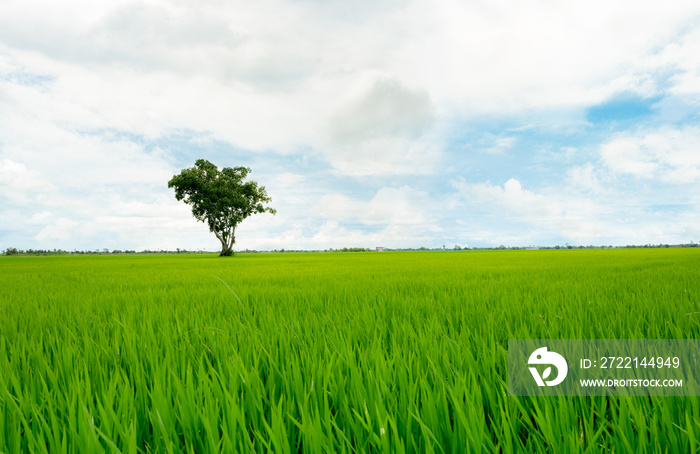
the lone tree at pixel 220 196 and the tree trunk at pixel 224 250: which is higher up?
the lone tree at pixel 220 196

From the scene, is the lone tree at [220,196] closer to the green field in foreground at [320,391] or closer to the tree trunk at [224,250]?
the tree trunk at [224,250]

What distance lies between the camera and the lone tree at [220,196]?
3891 centimetres

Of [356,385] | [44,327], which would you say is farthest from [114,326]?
[356,385]

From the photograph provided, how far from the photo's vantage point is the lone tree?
3891cm

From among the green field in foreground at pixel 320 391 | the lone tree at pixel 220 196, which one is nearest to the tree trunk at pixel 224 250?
the lone tree at pixel 220 196

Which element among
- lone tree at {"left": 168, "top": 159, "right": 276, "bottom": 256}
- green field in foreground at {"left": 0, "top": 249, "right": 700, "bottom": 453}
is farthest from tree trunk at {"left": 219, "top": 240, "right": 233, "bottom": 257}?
green field in foreground at {"left": 0, "top": 249, "right": 700, "bottom": 453}

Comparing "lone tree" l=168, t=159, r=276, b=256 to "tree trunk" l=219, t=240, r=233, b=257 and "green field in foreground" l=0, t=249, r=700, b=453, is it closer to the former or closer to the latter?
"tree trunk" l=219, t=240, r=233, b=257

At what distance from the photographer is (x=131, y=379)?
1.49 m

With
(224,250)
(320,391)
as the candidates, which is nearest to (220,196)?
(224,250)

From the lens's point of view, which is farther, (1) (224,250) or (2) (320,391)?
(1) (224,250)

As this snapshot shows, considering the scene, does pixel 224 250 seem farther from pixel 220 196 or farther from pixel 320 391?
pixel 320 391

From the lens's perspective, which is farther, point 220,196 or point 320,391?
point 220,196

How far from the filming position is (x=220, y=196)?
Result: 130ft

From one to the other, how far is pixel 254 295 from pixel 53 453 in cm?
347
